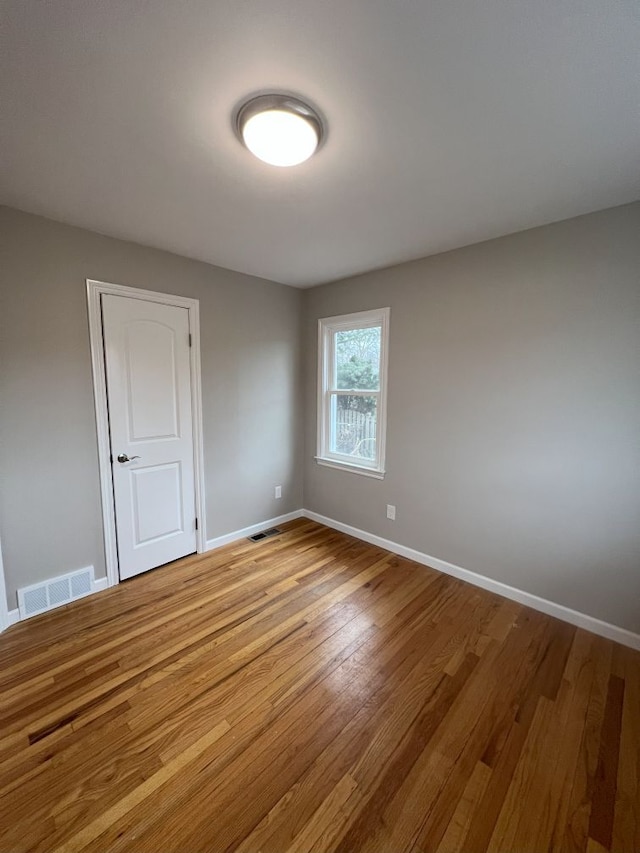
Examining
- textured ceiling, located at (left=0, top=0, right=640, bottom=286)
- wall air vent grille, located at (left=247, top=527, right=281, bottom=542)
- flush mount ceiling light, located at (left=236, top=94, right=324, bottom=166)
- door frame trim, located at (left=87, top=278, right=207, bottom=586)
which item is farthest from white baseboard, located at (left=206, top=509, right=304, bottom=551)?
flush mount ceiling light, located at (left=236, top=94, right=324, bottom=166)

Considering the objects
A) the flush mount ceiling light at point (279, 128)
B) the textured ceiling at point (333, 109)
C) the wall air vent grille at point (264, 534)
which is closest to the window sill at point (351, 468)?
the wall air vent grille at point (264, 534)

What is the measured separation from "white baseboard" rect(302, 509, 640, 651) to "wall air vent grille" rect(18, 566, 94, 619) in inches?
85.1

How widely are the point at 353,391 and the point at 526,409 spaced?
1.48 meters

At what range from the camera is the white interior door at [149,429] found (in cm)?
239

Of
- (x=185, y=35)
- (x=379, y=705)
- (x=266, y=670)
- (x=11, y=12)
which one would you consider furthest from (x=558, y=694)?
(x=11, y=12)

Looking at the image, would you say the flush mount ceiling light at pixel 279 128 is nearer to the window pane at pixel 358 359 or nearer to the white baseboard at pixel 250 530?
the window pane at pixel 358 359

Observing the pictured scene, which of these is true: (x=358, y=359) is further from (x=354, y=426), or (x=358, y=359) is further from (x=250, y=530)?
(x=250, y=530)

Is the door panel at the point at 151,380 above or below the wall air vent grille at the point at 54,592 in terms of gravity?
above

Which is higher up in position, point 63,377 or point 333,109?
point 333,109

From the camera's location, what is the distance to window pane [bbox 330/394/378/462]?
124 inches

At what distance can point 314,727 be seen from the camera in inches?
56.6

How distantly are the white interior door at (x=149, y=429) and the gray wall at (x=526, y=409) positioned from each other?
172 cm

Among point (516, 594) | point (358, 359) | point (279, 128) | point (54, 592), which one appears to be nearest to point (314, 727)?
point (516, 594)

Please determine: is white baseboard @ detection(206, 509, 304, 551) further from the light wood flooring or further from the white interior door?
the light wood flooring
